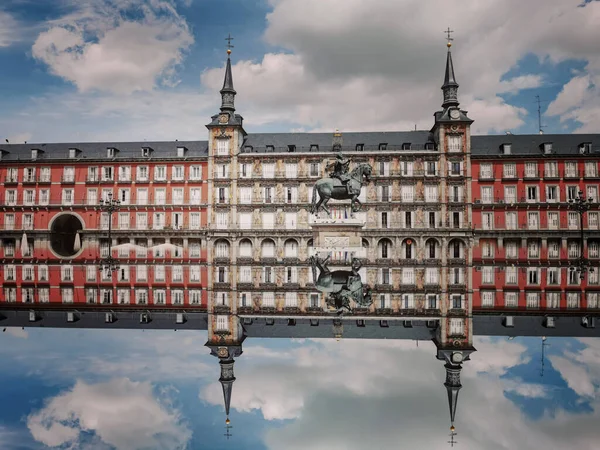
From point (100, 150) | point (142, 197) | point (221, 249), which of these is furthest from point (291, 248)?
point (100, 150)

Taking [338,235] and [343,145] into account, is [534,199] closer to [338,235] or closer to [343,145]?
[343,145]

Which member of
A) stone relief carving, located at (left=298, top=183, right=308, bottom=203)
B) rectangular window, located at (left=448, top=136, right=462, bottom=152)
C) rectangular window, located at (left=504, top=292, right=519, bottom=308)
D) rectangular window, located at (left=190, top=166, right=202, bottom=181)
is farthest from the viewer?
rectangular window, located at (left=190, top=166, right=202, bottom=181)

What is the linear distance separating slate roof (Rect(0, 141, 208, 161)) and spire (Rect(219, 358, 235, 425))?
44059 mm

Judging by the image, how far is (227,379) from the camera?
8719 mm

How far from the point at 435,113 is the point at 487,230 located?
14.1 meters

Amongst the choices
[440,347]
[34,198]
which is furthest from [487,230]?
[34,198]

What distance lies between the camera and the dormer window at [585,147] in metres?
48.5

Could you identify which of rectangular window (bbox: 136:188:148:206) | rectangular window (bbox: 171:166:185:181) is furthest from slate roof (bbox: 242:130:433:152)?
rectangular window (bbox: 136:188:148:206)

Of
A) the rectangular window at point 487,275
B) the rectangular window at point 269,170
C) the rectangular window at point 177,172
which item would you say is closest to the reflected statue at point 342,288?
the rectangular window at point 487,275

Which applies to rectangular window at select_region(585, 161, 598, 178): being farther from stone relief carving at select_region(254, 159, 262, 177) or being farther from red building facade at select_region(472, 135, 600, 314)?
stone relief carving at select_region(254, 159, 262, 177)

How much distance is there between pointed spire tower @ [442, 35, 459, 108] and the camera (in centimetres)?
4869

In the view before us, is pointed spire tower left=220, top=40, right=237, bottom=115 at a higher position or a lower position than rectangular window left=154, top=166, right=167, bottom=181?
higher

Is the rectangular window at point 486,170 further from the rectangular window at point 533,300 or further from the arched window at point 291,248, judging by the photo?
the rectangular window at point 533,300

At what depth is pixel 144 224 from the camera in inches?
2016
